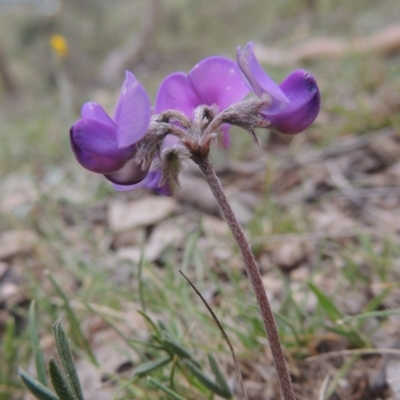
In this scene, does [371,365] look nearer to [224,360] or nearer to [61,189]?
[224,360]

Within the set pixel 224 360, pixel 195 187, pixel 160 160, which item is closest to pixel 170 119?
pixel 160 160

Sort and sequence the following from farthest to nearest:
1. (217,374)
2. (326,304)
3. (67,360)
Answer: (326,304), (217,374), (67,360)

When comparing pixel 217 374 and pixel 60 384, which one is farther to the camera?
pixel 217 374

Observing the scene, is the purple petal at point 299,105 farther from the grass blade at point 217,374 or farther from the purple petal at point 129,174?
the grass blade at point 217,374

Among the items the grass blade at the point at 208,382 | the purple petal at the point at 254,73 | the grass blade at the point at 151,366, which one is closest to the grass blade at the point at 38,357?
the grass blade at the point at 151,366

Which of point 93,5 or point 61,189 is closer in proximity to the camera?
point 61,189

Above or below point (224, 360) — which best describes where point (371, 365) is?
below

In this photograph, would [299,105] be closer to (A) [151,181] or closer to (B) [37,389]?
(A) [151,181]

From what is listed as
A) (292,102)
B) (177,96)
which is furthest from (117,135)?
(292,102)
